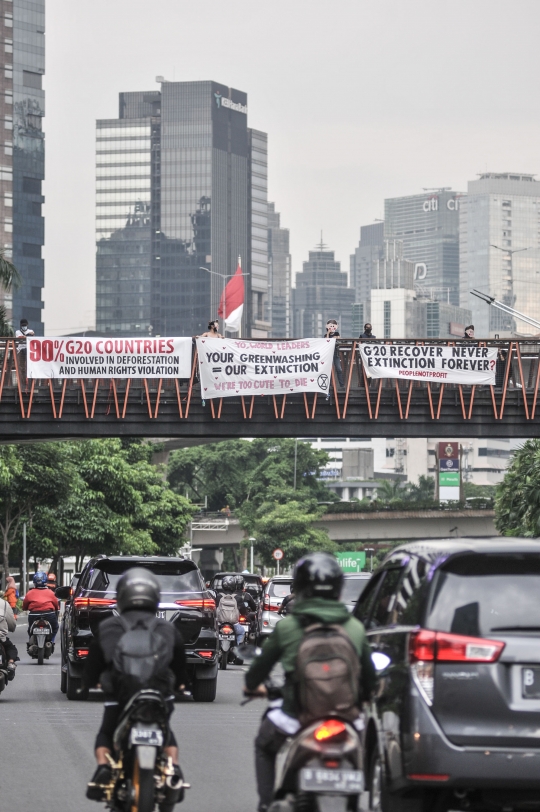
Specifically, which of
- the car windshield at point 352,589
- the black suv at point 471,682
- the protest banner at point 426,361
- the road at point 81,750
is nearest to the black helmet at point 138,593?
the black suv at point 471,682

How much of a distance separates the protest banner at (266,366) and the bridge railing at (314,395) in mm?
493

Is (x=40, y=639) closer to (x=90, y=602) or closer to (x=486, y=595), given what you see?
(x=90, y=602)

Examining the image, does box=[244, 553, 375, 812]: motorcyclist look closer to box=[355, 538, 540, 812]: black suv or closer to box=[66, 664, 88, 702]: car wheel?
box=[355, 538, 540, 812]: black suv

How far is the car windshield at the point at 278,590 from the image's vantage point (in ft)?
94.3

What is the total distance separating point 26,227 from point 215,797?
621 feet

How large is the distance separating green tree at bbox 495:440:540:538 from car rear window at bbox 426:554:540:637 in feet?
89.2

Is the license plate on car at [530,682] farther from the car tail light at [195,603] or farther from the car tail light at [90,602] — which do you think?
the car tail light at [90,602]

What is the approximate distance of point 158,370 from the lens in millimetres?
32438

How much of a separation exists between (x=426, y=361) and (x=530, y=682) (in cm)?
2462

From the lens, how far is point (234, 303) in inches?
2184

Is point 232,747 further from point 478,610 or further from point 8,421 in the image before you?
point 8,421

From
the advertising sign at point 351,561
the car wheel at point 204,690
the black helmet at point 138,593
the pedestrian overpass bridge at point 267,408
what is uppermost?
Answer: the pedestrian overpass bridge at point 267,408

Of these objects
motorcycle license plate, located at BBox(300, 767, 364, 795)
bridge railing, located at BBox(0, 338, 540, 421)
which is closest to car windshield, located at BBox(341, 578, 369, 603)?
bridge railing, located at BBox(0, 338, 540, 421)

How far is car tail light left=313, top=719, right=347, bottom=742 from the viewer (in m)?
6.54
